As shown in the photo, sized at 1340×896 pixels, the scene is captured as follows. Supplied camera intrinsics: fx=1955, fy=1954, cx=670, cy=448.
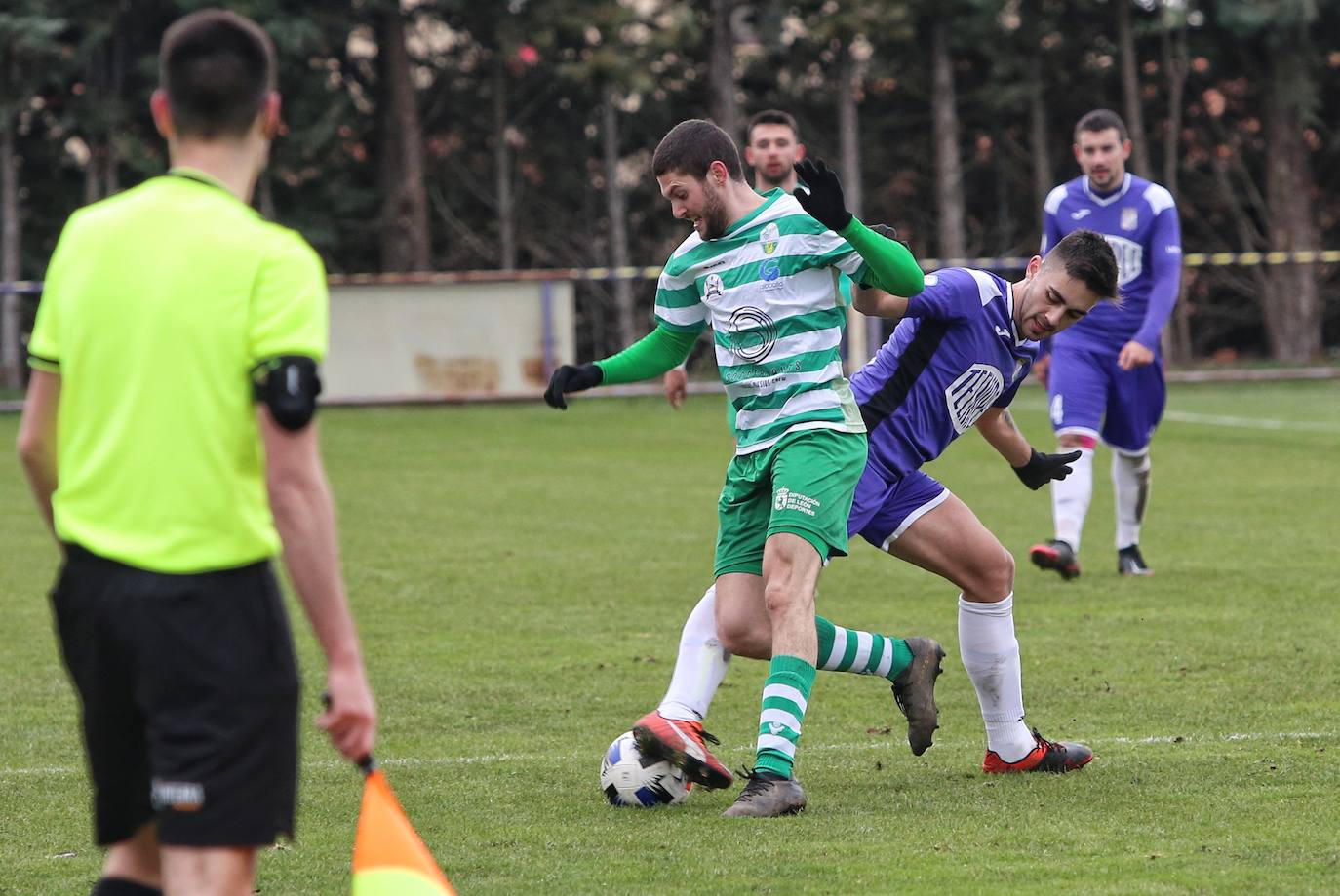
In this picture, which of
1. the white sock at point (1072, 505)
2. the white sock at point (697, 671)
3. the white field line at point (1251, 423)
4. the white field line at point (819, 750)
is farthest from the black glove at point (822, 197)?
the white field line at point (1251, 423)

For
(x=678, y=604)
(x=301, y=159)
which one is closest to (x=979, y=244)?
(x=301, y=159)

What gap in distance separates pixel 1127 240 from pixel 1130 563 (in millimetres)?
1723

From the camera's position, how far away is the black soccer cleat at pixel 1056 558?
32.3ft

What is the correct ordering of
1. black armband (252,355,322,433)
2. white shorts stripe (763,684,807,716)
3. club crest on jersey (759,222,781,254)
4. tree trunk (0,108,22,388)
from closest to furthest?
black armband (252,355,322,433) → white shorts stripe (763,684,807,716) → club crest on jersey (759,222,781,254) → tree trunk (0,108,22,388)

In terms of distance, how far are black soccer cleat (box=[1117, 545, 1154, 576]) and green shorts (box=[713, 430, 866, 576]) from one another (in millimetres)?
5037

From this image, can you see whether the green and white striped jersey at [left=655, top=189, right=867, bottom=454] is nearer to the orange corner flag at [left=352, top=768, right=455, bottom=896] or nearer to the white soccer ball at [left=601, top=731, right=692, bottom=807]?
the white soccer ball at [left=601, top=731, right=692, bottom=807]

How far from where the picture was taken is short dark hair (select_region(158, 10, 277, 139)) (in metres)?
3.12

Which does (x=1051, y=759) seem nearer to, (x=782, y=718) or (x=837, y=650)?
(x=837, y=650)

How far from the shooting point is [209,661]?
309 centimetres

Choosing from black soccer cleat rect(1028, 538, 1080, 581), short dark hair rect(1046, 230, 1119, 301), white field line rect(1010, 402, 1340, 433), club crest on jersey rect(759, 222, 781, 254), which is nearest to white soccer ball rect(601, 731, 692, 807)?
club crest on jersey rect(759, 222, 781, 254)

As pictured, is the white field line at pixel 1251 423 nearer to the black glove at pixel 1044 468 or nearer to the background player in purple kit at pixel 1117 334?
the background player in purple kit at pixel 1117 334

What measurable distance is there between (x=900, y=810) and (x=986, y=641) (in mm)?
805

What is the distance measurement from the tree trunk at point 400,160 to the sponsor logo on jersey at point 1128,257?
20.2m

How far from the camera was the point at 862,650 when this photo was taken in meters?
5.80
